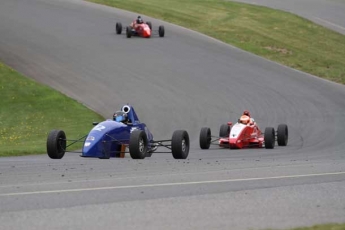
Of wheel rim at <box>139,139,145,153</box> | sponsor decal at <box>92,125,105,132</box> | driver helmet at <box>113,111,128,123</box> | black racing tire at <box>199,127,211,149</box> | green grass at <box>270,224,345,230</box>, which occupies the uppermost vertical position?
driver helmet at <box>113,111,128,123</box>

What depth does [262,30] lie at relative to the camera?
2319 inches

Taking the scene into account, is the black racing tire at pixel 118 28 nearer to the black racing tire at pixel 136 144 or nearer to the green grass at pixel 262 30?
the green grass at pixel 262 30

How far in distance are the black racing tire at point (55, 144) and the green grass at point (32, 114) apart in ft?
16.3

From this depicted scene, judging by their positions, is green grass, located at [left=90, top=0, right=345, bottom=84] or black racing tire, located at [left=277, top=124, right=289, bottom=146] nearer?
black racing tire, located at [left=277, top=124, right=289, bottom=146]

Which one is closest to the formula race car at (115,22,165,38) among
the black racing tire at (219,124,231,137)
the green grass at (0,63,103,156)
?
the green grass at (0,63,103,156)

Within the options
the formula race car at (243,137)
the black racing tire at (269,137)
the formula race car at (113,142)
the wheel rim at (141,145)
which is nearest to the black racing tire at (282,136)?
the formula race car at (243,137)

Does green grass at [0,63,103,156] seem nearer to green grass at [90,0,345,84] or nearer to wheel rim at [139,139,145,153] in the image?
wheel rim at [139,139,145,153]

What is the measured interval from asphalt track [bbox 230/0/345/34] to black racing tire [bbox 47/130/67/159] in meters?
41.7

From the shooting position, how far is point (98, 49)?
50.8m

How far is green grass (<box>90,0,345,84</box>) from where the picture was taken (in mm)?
51156

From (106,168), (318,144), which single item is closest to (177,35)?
(318,144)

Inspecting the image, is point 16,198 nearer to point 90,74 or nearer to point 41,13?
point 90,74

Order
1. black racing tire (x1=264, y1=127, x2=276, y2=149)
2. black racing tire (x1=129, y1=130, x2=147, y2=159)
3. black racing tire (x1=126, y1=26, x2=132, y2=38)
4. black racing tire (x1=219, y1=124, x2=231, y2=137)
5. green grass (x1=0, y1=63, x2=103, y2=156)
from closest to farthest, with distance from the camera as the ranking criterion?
black racing tire (x1=129, y1=130, x2=147, y2=159)
black racing tire (x1=264, y1=127, x2=276, y2=149)
black racing tire (x1=219, y1=124, x2=231, y2=137)
green grass (x1=0, y1=63, x2=103, y2=156)
black racing tire (x1=126, y1=26, x2=132, y2=38)

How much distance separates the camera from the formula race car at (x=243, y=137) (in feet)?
90.7
